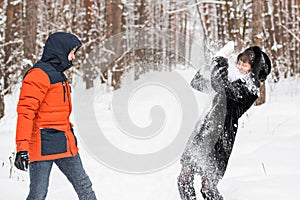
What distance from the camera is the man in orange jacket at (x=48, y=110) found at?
294 centimetres

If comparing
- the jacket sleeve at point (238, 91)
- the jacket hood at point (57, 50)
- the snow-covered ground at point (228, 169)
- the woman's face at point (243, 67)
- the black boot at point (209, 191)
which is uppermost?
the jacket hood at point (57, 50)

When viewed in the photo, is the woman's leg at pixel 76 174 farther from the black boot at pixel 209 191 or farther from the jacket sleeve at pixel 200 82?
the jacket sleeve at pixel 200 82

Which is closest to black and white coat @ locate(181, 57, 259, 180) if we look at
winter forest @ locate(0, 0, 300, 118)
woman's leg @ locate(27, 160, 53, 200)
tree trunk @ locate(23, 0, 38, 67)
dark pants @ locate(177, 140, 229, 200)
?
dark pants @ locate(177, 140, 229, 200)

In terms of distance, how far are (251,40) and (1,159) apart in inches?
270

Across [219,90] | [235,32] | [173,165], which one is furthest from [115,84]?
[219,90]

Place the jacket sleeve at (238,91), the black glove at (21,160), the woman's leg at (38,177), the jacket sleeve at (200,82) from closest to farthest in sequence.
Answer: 1. the black glove at (21,160)
2. the woman's leg at (38,177)
3. the jacket sleeve at (238,91)
4. the jacket sleeve at (200,82)

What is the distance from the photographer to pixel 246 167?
18.4 ft

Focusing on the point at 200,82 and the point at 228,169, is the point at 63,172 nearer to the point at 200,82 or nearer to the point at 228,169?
the point at 200,82

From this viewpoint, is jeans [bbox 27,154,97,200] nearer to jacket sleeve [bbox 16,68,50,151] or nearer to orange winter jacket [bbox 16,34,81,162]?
orange winter jacket [bbox 16,34,81,162]

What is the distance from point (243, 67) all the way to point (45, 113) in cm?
168

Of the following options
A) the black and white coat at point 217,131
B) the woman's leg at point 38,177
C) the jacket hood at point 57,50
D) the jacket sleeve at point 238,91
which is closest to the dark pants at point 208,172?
the black and white coat at point 217,131

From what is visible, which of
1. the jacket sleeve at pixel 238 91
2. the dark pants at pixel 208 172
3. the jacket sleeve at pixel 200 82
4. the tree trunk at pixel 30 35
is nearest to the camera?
the jacket sleeve at pixel 238 91

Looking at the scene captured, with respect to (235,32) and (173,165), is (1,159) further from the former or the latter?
(235,32)

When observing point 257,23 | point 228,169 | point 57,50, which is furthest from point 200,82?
point 257,23
